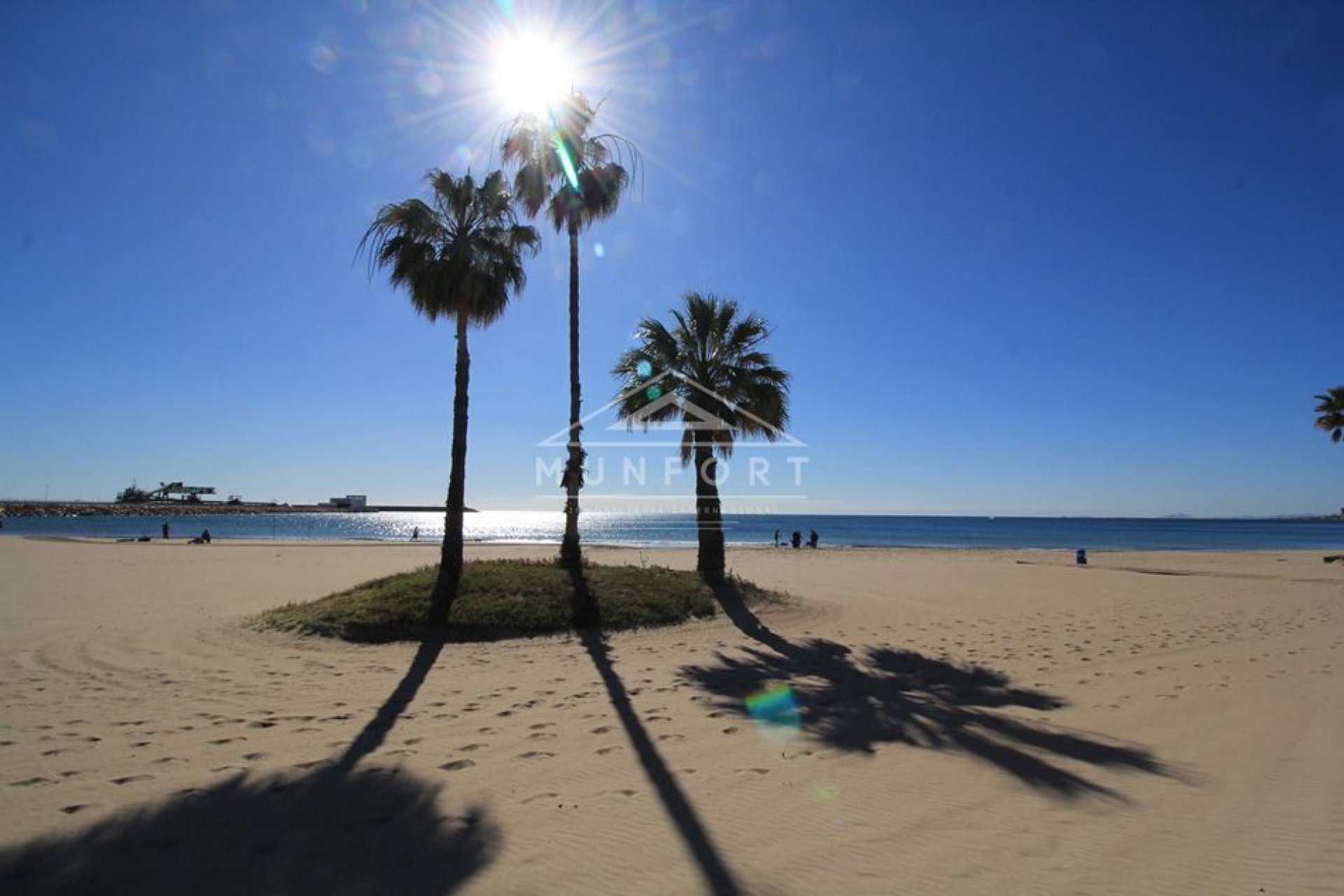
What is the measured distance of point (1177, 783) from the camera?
5711 mm

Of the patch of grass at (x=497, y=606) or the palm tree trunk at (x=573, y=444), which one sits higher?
the palm tree trunk at (x=573, y=444)

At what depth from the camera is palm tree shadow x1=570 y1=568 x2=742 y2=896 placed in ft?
13.9

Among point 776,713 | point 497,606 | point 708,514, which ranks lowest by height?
point 776,713

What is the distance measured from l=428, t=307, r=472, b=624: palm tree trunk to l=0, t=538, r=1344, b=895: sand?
300 centimetres

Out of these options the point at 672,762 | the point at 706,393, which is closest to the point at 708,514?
the point at 706,393

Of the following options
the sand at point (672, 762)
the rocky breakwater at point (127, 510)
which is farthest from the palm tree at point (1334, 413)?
the rocky breakwater at point (127, 510)

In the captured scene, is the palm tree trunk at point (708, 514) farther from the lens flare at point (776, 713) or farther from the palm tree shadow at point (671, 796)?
the lens flare at point (776, 713)

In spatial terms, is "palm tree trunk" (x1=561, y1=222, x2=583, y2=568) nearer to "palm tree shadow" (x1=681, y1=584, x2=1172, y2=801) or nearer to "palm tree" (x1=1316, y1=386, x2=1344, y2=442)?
"palm tree shadow" (x1=681, y1=584, x2=1172, y2=801)

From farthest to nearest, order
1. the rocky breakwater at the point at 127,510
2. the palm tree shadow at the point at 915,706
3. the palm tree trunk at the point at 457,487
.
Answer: the rocky breakwater at the point at 127,510, the palm tree trunk at the point at 457,487, the palm tree shadow at the point at 915,706

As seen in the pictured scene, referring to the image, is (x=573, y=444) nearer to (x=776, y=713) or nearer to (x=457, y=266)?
(x=457, y=266)

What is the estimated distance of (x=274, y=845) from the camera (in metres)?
4.52

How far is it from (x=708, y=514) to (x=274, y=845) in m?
14.8

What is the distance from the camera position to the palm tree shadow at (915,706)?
6.18 metres

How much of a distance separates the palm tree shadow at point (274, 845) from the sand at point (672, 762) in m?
0.02
